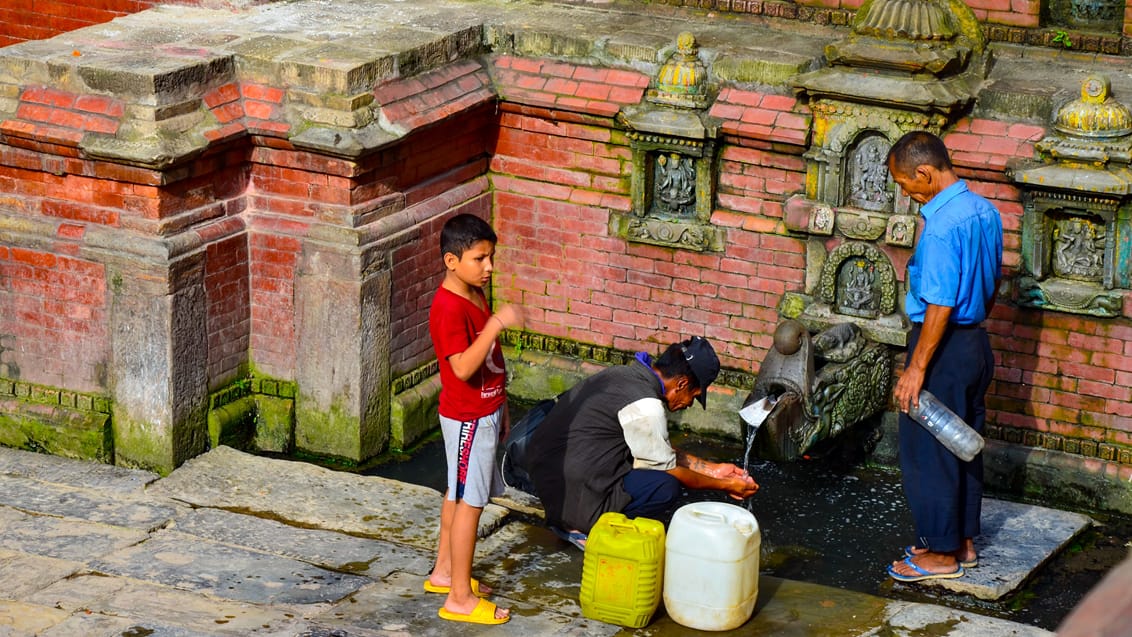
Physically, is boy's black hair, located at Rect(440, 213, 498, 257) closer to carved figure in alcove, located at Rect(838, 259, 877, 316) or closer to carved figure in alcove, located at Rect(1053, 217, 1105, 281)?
carved figure in alcove, located at Rect(838, 259, 877, 316)

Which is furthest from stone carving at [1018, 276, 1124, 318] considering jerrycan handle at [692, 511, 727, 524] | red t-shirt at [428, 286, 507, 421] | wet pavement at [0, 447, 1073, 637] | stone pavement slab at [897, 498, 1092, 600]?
red t-shirt at [428, 286, 507, 421]

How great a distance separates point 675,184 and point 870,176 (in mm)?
1070

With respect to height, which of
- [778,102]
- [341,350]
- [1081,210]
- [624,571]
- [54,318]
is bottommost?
[624,571]

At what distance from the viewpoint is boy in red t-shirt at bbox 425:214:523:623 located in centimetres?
572

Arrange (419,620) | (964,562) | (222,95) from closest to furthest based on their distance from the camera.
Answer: (419,620) → (964,562) → (222,95)

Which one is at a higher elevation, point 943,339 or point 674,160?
point 674,160

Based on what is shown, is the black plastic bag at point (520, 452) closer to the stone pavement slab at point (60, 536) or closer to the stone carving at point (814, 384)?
the stone carving at point (814, 384)

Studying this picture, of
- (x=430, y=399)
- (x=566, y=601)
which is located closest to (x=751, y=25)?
(x=430, y=399)

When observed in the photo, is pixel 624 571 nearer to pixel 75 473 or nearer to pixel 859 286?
pixel 859 286

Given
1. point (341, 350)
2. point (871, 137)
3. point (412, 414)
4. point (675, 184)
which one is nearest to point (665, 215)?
point (675, 184)

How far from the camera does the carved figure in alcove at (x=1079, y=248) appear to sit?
757 cm

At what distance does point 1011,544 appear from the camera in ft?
23.0

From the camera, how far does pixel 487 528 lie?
696 cm

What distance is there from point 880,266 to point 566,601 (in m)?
2.72
